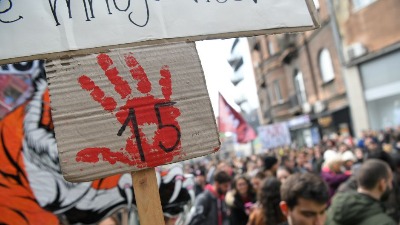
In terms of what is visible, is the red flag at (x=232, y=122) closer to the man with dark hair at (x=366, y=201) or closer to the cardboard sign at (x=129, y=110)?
the man with dark hair at (x=366, y=201)

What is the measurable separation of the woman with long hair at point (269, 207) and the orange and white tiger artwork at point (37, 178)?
1208 mm

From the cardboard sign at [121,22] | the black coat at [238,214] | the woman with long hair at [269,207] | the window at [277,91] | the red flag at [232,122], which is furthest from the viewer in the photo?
the window at [277,91]

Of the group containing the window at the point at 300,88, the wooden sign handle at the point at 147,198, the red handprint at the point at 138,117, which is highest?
the window at the point at 300,88

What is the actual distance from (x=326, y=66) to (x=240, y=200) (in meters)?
14.8

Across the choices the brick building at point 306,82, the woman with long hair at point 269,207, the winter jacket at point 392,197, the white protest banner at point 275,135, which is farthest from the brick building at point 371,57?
the woman with long hair at point 269,207

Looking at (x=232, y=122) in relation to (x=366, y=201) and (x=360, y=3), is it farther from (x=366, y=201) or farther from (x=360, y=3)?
(x=360, y=3)

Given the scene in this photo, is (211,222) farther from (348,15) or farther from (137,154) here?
(348,15)

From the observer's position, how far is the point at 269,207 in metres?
3.24

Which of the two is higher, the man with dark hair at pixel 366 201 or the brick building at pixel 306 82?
the brick building at pixel 306 82

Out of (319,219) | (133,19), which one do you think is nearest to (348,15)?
(319,219)

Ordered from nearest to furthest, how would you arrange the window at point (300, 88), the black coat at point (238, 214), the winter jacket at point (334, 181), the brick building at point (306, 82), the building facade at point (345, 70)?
the black coat at point (238, 214) → the winter jacket at point (334, 181) → the building facade at point (345, 70) → the brick building at point (306, 82) → the window at point (300, 88)

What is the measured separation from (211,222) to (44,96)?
2.68m

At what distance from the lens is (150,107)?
1.51 m

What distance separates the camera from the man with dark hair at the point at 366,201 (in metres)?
2.70
